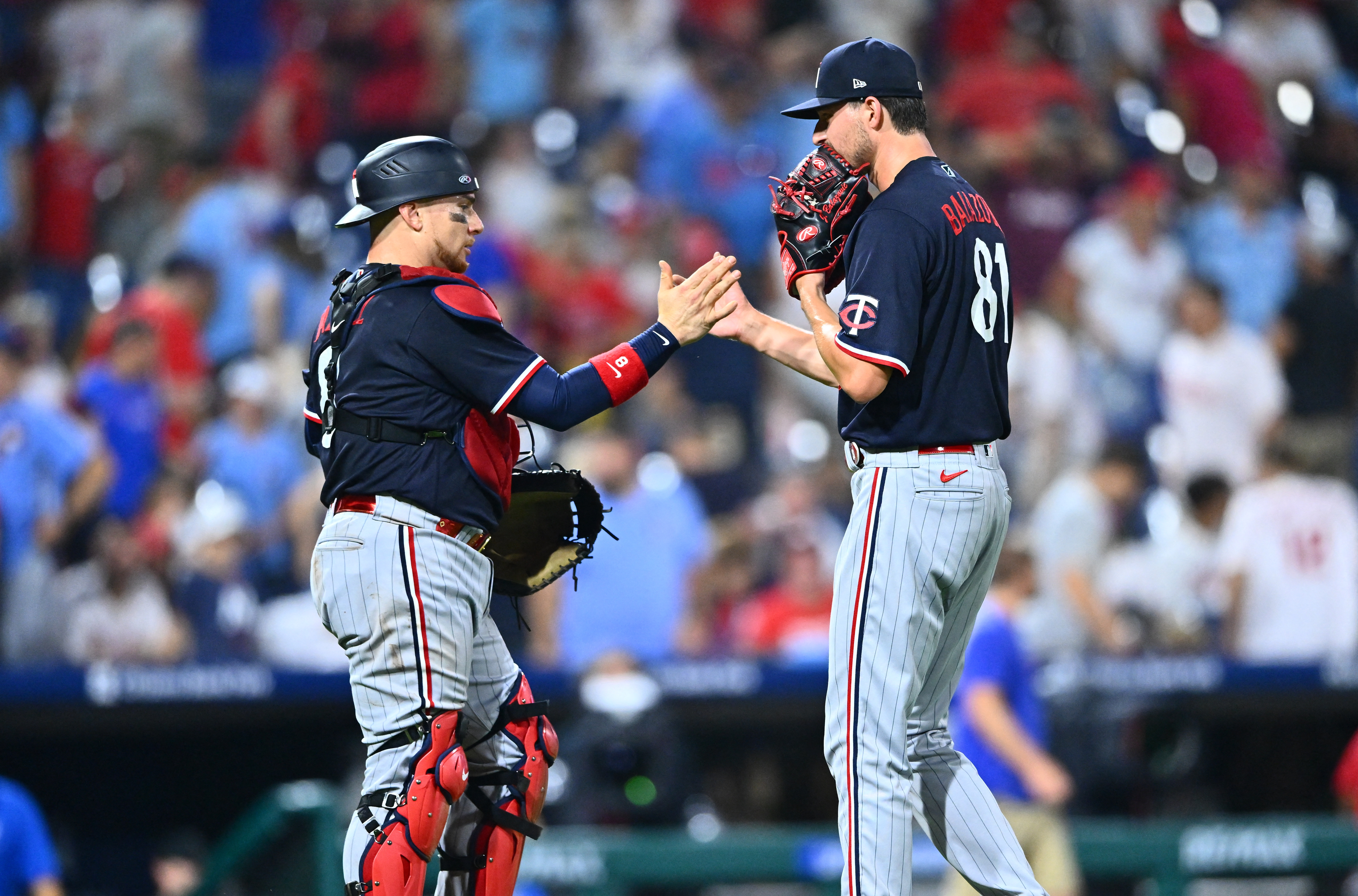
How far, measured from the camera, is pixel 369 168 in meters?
4.06

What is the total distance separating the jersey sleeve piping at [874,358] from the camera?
369 centimetres

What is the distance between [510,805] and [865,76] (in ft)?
6.34

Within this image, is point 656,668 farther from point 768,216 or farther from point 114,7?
point 114,7

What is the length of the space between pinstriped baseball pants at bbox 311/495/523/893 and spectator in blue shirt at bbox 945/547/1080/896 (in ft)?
10.2

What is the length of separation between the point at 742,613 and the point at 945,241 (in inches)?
192

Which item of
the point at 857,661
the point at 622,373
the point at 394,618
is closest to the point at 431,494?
the point at 394,618

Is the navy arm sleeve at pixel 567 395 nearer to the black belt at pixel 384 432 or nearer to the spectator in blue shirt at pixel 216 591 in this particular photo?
the black belt at pixel 384 432

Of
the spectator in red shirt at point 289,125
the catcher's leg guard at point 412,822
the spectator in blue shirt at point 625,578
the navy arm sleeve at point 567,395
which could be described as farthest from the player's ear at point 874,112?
the spectator in red shirt at point 289,125

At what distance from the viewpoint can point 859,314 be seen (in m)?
3.74

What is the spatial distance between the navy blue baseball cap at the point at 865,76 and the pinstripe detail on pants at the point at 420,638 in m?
1.39

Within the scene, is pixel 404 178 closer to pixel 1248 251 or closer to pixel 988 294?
pixel 988 294

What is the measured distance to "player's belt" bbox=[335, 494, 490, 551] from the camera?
13.0ft

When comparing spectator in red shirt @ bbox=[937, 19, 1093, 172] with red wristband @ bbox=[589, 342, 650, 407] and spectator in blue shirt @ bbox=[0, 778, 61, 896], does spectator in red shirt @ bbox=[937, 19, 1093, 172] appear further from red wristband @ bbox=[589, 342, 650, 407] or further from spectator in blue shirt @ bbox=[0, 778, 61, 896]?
red wristband @ bbox=[589, 342, 650, 407]

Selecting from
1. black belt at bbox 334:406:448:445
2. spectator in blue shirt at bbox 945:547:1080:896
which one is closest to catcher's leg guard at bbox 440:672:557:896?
black belt at bbox 334:406:448:445
